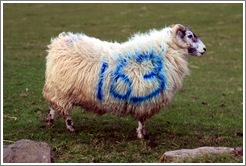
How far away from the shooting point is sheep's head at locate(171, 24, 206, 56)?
25.4ft

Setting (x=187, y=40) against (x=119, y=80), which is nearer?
(x=119, y=80)

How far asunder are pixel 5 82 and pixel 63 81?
16.3 ft

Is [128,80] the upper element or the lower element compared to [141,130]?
upper

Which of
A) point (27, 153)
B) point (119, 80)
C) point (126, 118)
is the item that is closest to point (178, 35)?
point (119, 80)

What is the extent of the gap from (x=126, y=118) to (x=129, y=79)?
181cm

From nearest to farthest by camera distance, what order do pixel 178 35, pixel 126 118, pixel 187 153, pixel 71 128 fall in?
pixel 187 153, pixel 178 35, pixel 71 128, pixel 126 118

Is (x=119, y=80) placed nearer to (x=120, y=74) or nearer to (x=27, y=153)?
(x=120, y=74)

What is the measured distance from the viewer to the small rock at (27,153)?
245 inches

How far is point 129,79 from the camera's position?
7395 mm

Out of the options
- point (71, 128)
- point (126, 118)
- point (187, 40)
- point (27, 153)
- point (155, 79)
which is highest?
point (187, 40)

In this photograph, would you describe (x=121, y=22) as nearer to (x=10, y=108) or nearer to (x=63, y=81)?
(x=10, y=108)

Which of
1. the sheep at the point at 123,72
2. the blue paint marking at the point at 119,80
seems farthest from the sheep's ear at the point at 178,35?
Result: the blue paint marking at the point at 119,80

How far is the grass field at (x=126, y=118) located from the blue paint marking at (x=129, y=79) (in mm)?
682

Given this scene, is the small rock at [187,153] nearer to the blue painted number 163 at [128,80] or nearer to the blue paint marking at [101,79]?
the blue painted number 163 at [128,80]
